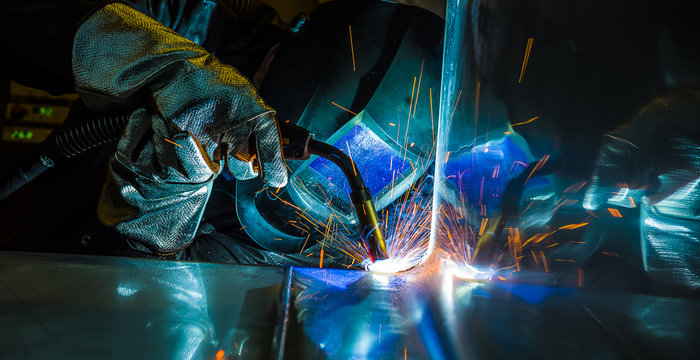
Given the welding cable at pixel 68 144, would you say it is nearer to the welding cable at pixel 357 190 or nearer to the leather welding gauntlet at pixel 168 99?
the leather welding gauntlet at pixel 168 99

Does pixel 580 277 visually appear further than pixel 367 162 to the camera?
No

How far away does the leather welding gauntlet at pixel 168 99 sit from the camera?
969 mm

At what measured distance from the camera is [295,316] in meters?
0.51

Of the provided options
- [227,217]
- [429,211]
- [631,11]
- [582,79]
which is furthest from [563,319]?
[227,217]

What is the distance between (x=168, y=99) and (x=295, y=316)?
0.75 m

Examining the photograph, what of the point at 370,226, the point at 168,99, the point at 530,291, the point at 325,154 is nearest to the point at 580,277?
the point at 530,291

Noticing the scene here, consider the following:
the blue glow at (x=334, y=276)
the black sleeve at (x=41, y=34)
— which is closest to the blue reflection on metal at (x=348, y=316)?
the blue glow at (x=334, y=276)

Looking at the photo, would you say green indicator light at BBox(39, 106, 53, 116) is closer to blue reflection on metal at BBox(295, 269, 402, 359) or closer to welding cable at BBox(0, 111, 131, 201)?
welding cable at BBox(0, 111, 131, 201)

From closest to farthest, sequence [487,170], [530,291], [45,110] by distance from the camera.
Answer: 1. [530,291]
2. [487,170]
3. [45,110]

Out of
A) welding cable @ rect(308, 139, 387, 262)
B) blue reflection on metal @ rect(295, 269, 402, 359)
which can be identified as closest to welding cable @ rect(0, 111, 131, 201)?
welding cable @ rect(308, 139, 387, 262)

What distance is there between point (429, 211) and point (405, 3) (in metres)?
0.78

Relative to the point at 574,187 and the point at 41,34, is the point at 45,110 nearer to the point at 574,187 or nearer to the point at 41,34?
the point at 41,34

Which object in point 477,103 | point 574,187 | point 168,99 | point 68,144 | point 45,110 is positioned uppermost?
point 477,103

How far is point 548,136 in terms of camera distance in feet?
2.13
